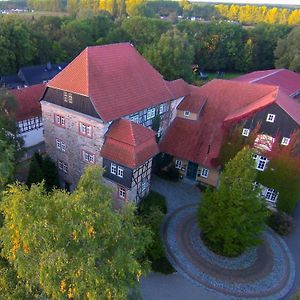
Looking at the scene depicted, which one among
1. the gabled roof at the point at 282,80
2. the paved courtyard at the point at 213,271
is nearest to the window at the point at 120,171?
the paved courtyard at the point at 213,271

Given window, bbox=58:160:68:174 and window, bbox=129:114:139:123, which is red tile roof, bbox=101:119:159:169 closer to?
window, bbox=129:114:139:123

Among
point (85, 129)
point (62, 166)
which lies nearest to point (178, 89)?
point (85, 129)

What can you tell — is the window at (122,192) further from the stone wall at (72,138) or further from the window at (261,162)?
the window at (261,162)

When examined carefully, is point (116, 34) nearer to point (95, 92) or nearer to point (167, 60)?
point (167, 60)

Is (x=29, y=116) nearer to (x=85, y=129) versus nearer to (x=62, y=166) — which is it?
(x=62, y=166)

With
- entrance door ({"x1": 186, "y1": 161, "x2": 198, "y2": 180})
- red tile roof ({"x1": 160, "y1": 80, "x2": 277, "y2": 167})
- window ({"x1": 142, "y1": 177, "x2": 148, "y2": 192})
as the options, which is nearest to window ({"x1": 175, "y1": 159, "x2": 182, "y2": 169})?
entrance door ({"x1": 186, "y1": 161, "x2": 198, "y2": 180})

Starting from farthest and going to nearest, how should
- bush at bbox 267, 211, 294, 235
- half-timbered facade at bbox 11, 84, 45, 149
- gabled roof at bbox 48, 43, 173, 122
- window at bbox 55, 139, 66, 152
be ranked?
half-timbered facade at bbox 11, 84, 45, 149 < window at bbox 55, 139, 66, 152 < bush at bbox 267, 211, 294, 235 < gabled roof at bbox 48, 43, 173, 122
